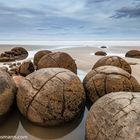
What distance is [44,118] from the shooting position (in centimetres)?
395

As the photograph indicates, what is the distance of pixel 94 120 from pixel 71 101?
90cm

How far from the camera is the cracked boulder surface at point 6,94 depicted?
410 centimetres

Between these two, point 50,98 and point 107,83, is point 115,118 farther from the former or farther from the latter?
point 107,83

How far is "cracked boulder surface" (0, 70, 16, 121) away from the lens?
162 inches

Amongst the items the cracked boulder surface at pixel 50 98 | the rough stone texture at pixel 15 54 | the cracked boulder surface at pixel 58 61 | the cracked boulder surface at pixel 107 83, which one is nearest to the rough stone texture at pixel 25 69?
the cracked boulder surface at pixel 58 61

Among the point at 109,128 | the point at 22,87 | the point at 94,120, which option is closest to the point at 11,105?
the point at 22,87

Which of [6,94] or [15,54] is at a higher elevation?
[6,94]

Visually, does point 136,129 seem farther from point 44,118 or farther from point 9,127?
point 9,127

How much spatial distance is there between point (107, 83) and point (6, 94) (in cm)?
178

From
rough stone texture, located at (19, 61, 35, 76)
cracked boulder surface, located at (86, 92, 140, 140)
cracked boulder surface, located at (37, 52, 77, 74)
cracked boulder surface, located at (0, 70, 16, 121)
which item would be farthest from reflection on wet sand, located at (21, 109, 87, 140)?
rough stone texture, located at (19, 61, 35, 76)

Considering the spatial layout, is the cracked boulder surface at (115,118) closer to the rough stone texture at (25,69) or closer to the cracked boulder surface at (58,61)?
the cracked boulder surface at (58,61)

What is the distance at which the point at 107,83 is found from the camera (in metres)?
4.66

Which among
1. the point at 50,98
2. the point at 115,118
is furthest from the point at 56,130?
the point at 115,118

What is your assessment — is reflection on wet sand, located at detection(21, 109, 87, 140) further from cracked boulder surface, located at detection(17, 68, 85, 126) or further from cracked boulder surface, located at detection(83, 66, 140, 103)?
cracked boulder surface, located at detection(83, 66, 140, 103)
